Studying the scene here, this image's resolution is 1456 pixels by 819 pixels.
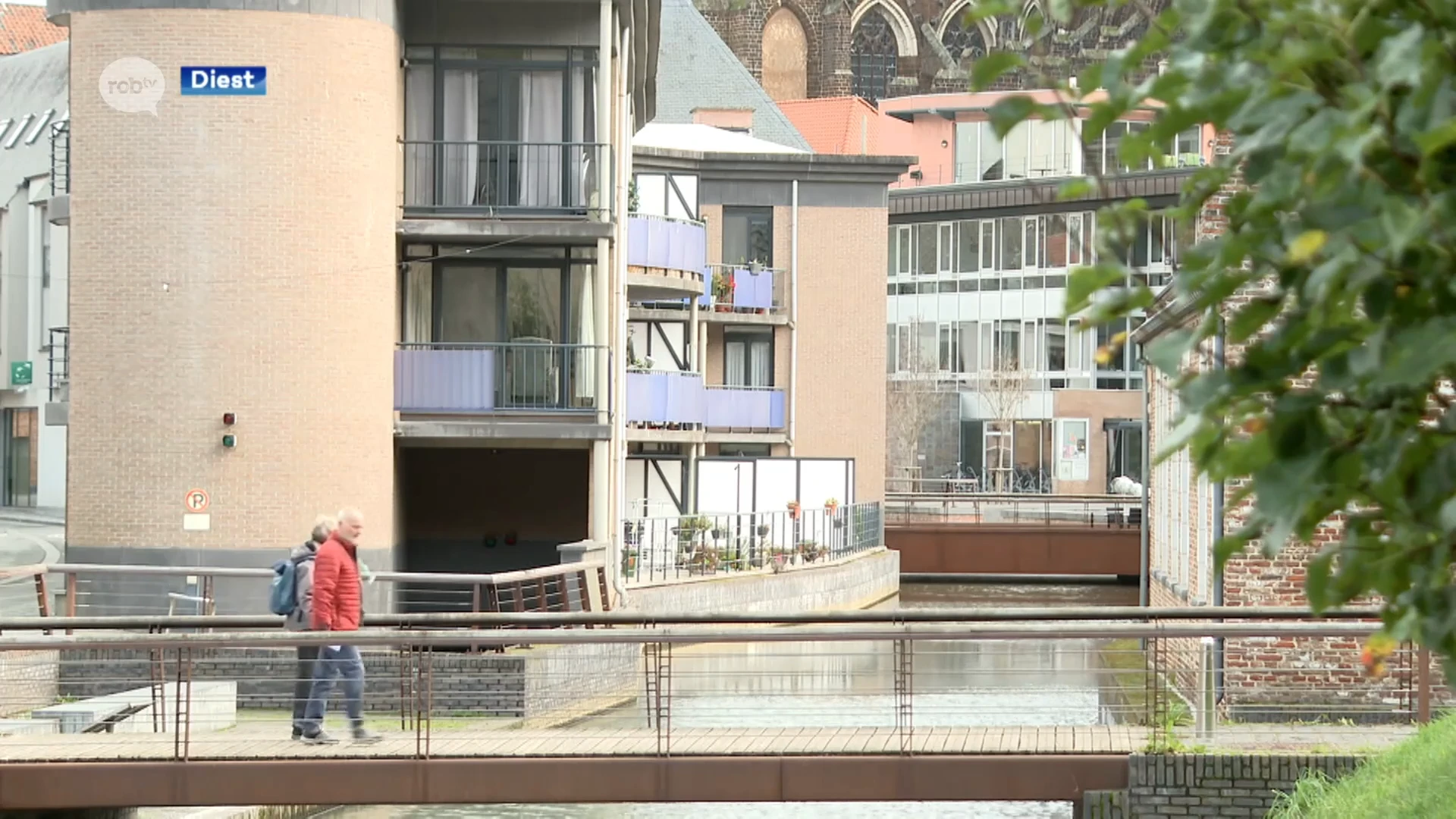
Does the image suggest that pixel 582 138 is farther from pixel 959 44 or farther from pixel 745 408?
pixel 959 44

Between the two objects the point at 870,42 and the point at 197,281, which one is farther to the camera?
the point at 870,42

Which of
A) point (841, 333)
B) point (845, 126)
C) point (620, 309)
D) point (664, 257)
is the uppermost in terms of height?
point (845, 126)

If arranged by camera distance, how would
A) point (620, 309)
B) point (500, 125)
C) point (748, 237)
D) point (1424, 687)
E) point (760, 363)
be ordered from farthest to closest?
point (760, 363)
point (748, 237)
point (620, 309)
point (500, 125)
point (1424, 687)

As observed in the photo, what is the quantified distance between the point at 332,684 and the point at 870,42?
8091 centimetres

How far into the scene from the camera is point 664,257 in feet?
118

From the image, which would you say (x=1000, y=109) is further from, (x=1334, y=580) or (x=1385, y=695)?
(x=1385, y=695)

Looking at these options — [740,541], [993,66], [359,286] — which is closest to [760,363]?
[740,541]

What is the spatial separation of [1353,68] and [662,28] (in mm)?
58274

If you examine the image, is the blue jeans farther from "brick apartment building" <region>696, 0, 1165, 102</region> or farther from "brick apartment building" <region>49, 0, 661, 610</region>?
"brick apartment building" <region>696, 0, 1165, 102</region>

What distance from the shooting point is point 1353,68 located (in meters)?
3.24

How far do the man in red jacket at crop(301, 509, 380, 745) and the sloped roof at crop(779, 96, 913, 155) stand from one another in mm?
62584

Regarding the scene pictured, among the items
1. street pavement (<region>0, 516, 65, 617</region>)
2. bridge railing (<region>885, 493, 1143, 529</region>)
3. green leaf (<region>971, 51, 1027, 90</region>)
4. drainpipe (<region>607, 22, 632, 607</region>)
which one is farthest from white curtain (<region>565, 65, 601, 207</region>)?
green leaf (<region>971, 51, 1027, 90</region>)

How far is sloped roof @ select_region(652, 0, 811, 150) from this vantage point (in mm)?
58312

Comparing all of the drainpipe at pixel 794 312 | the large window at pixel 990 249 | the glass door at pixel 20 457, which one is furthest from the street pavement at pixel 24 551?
the large window at pixel 990 249
